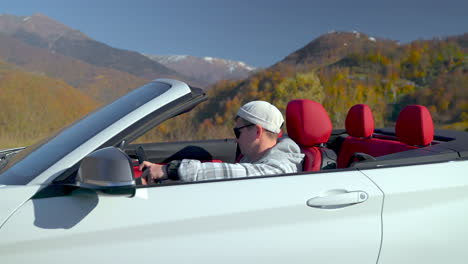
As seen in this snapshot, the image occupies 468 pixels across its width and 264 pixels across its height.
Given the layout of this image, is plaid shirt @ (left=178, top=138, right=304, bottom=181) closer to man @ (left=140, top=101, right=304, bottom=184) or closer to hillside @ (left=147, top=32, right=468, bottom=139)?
man @ (left=140, top=101, right=304, bottom=184)

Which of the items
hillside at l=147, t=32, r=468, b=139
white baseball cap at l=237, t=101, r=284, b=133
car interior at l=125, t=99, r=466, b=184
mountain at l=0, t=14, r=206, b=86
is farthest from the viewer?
mountain at l=0, t=14, r=206, b=86

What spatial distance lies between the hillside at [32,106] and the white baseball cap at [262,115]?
27.8 ft

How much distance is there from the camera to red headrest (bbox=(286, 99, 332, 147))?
119 inches

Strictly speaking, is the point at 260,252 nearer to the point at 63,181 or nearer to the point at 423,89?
the point at 63,181

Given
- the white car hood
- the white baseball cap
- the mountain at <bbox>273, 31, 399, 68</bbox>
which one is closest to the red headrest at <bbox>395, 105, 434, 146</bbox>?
the white baseball cap

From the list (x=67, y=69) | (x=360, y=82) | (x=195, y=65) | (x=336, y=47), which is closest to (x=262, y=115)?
(x=360, y=82)

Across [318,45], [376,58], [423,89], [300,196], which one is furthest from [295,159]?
[318,45]

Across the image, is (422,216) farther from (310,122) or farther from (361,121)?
(361,121)

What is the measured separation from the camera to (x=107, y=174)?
1656 millimetres

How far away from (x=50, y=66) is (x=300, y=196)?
40.7 m

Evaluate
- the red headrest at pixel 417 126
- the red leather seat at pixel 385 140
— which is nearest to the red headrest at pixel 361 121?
the red leather seat at pixel 385 140

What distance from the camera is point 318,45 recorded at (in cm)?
2633

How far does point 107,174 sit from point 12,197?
423 mm

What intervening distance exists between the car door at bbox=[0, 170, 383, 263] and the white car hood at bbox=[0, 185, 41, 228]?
0.02m
